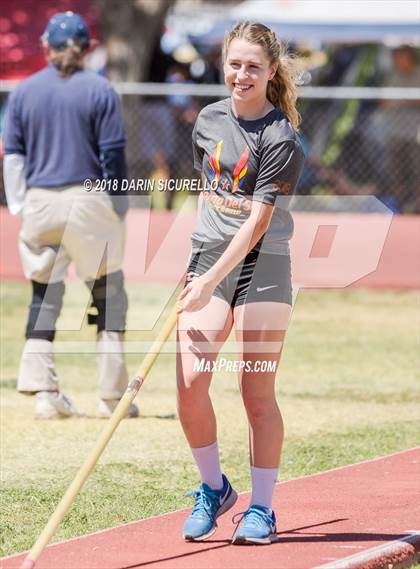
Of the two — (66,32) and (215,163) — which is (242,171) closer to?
(215,163)

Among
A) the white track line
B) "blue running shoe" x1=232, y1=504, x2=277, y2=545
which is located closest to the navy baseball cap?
"blue running shoe" x1=232, y1=504, x2=277, y2=545

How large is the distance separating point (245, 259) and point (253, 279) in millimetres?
96

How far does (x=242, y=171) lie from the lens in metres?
5.62

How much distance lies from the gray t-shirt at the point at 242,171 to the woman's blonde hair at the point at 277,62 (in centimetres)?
13

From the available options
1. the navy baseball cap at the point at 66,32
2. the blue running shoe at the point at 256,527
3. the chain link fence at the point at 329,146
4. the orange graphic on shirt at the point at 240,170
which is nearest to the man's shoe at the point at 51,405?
the navy baseball cap at the point at 66,32

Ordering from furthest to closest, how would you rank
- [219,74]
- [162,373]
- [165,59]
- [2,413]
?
1. [165,59]
2. [219,74]
3. [162,373]
4. [2,413]

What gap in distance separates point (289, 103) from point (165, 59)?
667 inches

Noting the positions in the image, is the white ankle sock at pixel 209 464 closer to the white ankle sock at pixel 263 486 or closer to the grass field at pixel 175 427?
the white ankle sock at pixel 263 486

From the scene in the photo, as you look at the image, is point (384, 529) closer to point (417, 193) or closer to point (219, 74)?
point (417, 193)

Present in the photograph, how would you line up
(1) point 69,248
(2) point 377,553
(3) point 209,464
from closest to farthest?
(2) point 377,553 < (3) point 209,464 < (1) point 69,248

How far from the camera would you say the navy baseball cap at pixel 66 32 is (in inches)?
334

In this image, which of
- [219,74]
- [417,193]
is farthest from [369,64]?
[417,193]

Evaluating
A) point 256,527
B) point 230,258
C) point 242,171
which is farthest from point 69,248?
point 256,527

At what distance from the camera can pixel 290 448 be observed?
7.98m
